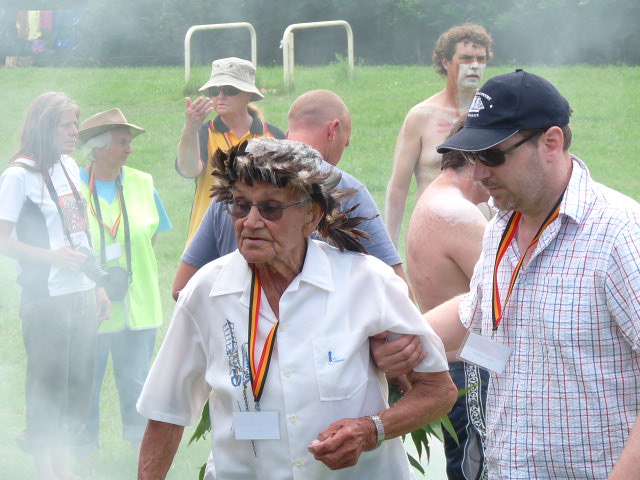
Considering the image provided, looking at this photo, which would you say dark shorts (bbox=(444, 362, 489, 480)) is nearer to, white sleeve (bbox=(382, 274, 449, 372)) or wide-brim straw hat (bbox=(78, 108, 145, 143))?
white sleeve (bbox=(382, 274, 449, 372))

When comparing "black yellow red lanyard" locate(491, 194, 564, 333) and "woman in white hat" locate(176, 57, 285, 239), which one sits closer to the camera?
"black yellow red lanyard" locate(491, 194, 564, 333)

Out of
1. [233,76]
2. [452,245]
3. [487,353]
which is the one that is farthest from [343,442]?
[233,76]

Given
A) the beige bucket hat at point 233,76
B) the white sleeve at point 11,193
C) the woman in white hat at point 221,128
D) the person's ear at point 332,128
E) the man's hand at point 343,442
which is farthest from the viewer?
the beige bucket hat at point 233,76

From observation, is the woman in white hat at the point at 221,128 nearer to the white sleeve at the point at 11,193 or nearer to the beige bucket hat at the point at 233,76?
the beige bucket hat at the point at 233,76

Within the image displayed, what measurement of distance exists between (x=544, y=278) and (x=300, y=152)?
0.66 metres

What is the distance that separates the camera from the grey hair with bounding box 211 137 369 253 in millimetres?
2385

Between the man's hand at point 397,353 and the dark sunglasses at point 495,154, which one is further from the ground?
the dark sunglasses at point 495,154

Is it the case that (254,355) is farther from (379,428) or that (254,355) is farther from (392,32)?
(392,32)

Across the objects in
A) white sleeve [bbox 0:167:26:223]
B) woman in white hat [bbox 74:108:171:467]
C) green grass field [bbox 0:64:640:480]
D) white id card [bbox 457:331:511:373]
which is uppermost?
white id card [bbox 457:331:511:373]

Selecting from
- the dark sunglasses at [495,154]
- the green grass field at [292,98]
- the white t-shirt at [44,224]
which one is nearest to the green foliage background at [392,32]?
the green grass field at [292,98]

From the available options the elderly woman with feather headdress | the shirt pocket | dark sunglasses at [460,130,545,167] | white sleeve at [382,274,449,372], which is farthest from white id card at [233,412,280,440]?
dark sunglasses at [460,130,545,167]

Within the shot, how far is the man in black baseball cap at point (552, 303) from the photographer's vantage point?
2314 mm

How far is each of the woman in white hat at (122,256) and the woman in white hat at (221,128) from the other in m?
0.46

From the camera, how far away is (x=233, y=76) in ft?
18.1
